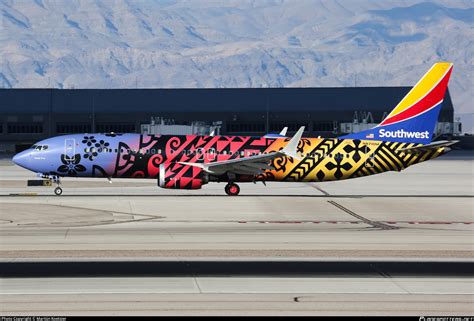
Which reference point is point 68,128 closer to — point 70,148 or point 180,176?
point 70,148

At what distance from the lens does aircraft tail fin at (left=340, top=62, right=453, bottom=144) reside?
64312 mm

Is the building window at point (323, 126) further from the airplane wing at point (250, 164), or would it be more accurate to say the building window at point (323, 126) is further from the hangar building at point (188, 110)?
the airplane wing at point (250, 164)

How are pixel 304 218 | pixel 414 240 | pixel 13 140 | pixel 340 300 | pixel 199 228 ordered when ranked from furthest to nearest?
pixel 13 140 → pixel 304 218 → pixel 199 228 → pixel 414 240 → pixel 340 300

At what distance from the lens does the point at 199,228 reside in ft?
144

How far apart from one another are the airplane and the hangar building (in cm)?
9609

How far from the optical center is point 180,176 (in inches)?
2388

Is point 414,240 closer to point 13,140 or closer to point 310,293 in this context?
point 310,293

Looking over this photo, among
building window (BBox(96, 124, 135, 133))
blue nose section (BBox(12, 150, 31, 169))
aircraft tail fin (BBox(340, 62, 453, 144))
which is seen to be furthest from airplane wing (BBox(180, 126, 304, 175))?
A: building window (BBox(96, 124, 135, 133))

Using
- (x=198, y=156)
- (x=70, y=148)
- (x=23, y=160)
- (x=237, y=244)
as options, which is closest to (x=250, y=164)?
(x=198, y=156)

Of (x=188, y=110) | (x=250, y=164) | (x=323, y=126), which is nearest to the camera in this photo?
(x=250, y=164)

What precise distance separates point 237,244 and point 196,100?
134 m

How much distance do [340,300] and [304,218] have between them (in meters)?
22.3

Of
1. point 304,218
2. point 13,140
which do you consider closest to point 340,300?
point 304,218

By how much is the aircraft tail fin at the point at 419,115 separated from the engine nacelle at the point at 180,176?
1139cm
